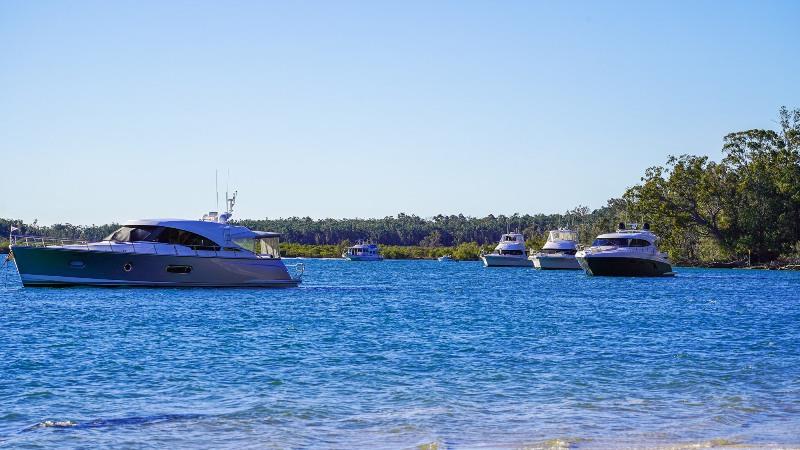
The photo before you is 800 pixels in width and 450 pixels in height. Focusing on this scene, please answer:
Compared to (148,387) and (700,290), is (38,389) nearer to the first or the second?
(148,387)

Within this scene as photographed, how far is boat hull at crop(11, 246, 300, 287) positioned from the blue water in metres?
4.70

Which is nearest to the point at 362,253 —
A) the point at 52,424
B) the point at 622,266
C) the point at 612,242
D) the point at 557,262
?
the point at 557,262

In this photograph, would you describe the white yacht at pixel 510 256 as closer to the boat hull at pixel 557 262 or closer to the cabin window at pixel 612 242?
the boat hull at pixel 557 262

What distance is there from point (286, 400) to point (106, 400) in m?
3.21

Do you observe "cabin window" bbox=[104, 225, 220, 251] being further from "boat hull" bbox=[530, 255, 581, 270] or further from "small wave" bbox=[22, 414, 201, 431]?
"boat hull" bbox=[530, 255, 581, 270]

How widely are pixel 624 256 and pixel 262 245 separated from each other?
31365 millimetres

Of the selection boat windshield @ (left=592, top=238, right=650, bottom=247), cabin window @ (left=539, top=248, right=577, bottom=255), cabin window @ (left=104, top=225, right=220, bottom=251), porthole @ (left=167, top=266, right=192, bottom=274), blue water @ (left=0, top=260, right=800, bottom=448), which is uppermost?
cabin window @ (left=104, top=225, right=220, bottom=251)

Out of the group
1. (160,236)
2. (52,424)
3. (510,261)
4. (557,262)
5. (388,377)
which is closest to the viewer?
(52,424)

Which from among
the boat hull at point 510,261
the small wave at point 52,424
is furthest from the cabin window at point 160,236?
the boat hull at point 510,261

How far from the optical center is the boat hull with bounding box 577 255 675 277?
7431 cm

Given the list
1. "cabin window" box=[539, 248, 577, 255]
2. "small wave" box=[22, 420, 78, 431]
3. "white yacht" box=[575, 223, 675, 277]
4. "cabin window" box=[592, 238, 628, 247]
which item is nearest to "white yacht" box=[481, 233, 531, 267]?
"cabin window" box=[539, 248, 577, 255]

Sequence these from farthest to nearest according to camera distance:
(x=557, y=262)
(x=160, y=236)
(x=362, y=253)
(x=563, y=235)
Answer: (x=362, y=253) → (x=563, y=235) → (x=557, y=262) → (x=160, y=236)

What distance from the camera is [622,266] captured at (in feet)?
Result: 246

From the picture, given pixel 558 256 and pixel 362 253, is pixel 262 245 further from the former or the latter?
pixel 362 253
